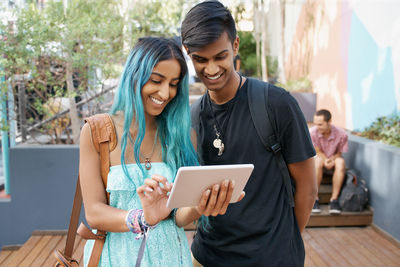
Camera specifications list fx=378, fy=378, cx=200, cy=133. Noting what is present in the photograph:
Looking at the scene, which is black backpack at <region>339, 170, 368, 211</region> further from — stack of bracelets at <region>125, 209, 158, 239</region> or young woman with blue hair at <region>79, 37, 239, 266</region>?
stack of bracelets at <region>125, 209, 158, 239</region>

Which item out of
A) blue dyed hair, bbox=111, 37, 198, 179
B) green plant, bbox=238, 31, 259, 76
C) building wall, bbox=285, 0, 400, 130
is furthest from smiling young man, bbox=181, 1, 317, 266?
green plant, bbox=238, 31, 259, 76

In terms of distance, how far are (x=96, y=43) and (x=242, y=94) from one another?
11.6ft

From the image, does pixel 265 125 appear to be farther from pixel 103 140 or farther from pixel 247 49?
pixel 247 49

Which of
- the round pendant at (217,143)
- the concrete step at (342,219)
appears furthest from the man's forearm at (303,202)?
the concrete step at (342,219)

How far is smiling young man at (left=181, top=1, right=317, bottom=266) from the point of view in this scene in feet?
5.49

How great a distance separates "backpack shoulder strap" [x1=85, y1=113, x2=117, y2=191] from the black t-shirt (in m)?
0.50

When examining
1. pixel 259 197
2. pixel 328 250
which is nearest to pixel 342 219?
pixel 328 250

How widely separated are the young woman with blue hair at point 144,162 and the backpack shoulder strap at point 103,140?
2 centimetres

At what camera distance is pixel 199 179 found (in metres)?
1.21

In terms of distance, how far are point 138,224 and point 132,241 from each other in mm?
155

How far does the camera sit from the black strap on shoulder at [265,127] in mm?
1689

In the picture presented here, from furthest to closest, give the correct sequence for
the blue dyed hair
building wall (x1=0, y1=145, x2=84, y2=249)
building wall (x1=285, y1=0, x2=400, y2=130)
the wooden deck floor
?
1. building wall (x1=285, y1=0, x2=400, y2=130)
2. building wall (x1=0, y1=145, x2=84, y2=249)
3. the wooden deck floor
4. the blue dyed hair

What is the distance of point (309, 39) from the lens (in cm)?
1101

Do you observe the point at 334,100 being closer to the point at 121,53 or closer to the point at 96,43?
the point at 121,53
